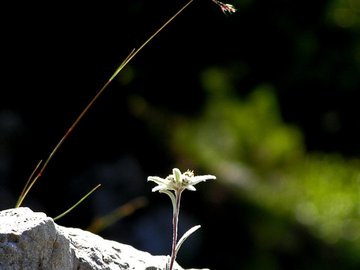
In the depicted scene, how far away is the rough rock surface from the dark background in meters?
3.32

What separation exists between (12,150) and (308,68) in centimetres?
256

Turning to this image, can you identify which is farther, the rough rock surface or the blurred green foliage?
the blurred green foliage

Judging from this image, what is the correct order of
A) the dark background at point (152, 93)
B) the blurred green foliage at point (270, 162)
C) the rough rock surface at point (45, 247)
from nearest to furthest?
the rough rock surface at point (45, 247), the dark background at point (152, 93), the blurred green foliage at point (270, 162)

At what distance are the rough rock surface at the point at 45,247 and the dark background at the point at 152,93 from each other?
3.32m

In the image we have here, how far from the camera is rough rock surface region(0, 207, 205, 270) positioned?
4.72 feet

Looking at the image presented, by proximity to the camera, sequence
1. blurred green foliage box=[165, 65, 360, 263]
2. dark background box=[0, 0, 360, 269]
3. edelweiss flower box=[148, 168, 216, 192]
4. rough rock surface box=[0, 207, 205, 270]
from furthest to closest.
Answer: blurred green foliage box=[165, 65, 360, 263]
dark background box=[0, 0, 360, 269]
edelweiss flower box=[148, 168, 216, 192]
rough rock surface box=[0, 207, 205, 270]

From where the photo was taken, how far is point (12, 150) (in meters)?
5.78

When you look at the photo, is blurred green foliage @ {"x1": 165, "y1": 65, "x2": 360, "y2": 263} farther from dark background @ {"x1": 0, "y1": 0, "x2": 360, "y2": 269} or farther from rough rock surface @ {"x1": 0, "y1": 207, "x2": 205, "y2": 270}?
rough rock surface @ {"x1": 0, "y1": 207, "x2": 205, "y2": 270}

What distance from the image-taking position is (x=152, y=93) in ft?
20.6

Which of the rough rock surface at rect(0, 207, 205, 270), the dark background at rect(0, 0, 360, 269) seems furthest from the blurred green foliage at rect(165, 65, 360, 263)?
the rough rock surface at rect(0, 207, 205, 270)

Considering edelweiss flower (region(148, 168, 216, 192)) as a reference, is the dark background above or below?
above

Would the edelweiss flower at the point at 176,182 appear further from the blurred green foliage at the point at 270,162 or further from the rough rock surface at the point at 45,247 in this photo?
the blurred green foliage at the point at 270,162

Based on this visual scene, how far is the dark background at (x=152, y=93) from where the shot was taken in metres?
5.50

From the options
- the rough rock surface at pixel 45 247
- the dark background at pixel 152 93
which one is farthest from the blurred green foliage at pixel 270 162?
the rough rock surface at pixel 45 247
